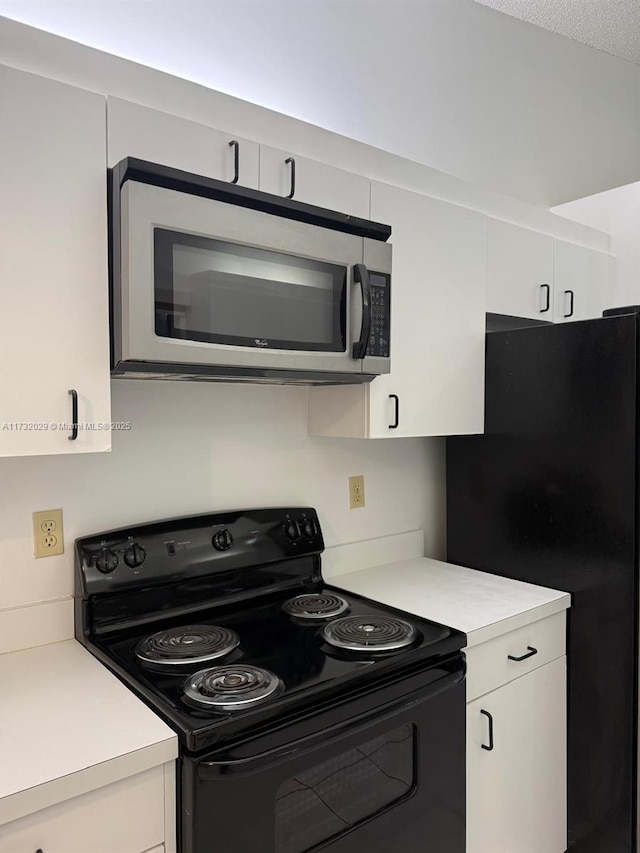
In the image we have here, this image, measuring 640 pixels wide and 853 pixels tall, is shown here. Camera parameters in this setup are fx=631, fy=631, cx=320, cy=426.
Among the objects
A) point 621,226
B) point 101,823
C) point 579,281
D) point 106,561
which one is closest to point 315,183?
point 106,561

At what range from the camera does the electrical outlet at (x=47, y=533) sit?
1528 millimetres

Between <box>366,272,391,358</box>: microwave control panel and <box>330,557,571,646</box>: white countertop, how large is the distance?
0.74 m

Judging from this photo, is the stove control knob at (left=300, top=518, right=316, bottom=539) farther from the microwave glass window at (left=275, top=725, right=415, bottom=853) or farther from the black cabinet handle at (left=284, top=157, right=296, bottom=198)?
the black cabinet handle at (left=284, top=157, right=296, bottom=198)

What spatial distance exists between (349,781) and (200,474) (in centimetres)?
88

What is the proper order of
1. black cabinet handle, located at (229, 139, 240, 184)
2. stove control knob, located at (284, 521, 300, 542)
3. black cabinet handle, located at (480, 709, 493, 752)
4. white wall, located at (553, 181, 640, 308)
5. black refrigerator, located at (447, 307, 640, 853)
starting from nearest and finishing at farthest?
black cabinet handle, located at (229, 139, 240, 184), black cabinet handle, located at (480, 709, 493, 752), black refrigerator, located at (447, 307, 640, 853), stove control knob, located at (284, 521, 300, 542), white wall, located at (553, 181, 640, 308)

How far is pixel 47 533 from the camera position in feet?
5.07

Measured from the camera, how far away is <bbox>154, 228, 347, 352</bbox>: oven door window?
1341 mm

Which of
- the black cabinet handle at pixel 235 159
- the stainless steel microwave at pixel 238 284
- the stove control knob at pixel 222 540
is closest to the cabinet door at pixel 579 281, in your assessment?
the stainless steel microwave at pixel 238 284

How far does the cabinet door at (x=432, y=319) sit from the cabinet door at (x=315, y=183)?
0.06 m

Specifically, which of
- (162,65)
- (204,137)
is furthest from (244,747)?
(162,65)

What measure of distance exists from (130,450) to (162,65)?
3.66 ft

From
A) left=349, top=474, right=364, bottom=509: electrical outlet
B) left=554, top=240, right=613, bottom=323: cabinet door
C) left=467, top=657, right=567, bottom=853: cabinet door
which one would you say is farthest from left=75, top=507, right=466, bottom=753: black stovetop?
left=554, top=240, right=613, bottom=323: cabinet door

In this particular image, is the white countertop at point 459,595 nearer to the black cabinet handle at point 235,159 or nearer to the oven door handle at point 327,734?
the oven door handle at point 327,734

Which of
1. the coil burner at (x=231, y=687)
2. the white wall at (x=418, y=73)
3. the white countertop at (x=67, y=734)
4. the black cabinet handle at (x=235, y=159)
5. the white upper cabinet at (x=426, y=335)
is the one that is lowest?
the white countertop at (x=67, y=734)
